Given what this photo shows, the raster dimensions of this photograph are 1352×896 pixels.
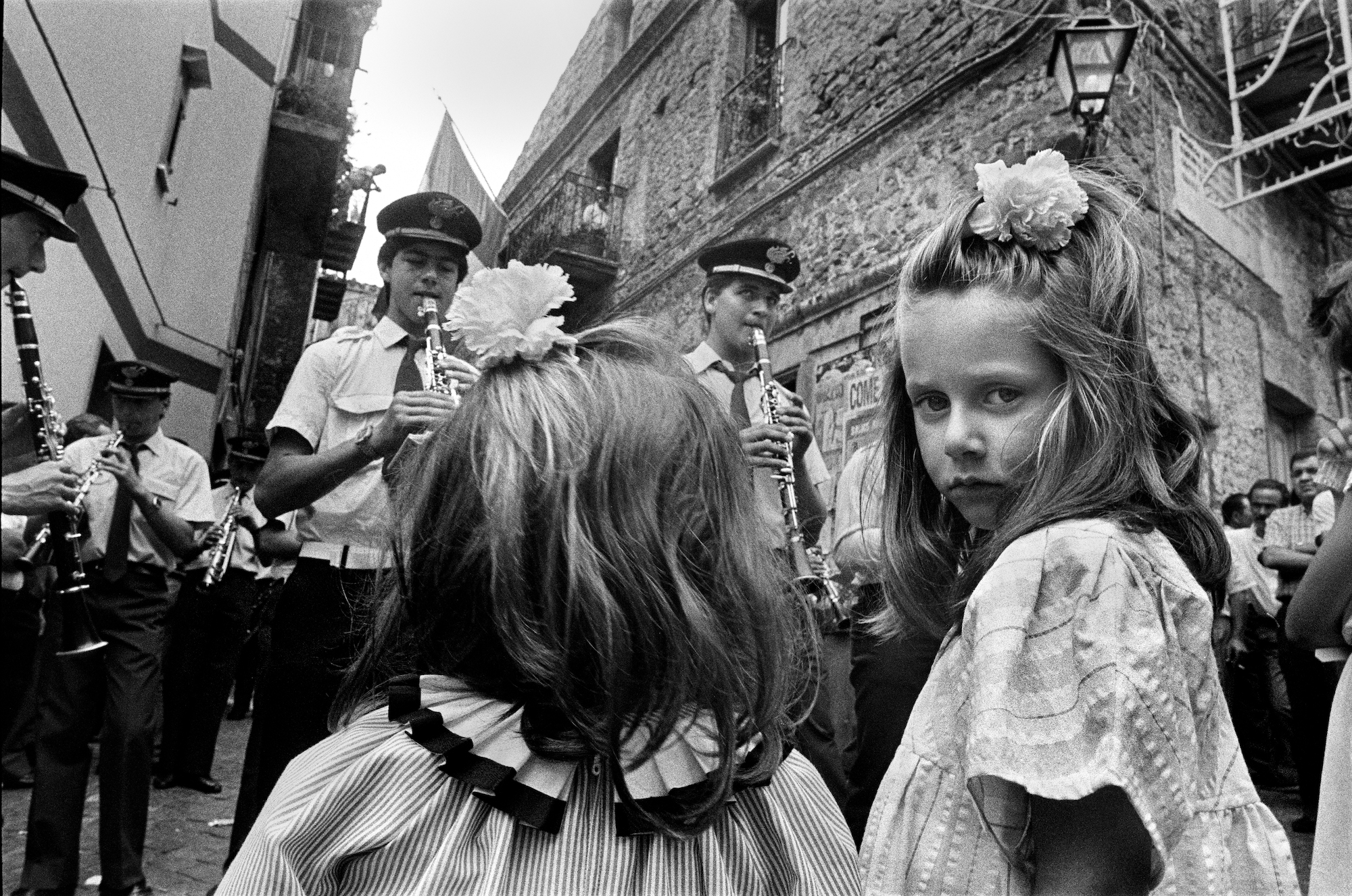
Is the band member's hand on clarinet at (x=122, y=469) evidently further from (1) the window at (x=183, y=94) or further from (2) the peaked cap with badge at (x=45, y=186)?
(2) the peaked cap with badge at (x=45, y=186)

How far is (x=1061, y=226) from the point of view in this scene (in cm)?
121

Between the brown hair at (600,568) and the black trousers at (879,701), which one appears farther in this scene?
the black trousers at (879,701)

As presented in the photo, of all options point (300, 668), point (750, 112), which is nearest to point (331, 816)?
point (300, 668)

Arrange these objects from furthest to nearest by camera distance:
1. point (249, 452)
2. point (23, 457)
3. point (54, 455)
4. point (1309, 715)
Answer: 1. point (249, 452)
2. point (1309, 715)
3. point (54, 455)
4. point (23, 457)

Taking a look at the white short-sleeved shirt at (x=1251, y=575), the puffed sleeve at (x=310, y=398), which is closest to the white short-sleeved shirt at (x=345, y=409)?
the puffed sleeve at (x=310, y=398)

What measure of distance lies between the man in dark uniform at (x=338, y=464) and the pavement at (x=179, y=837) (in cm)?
81

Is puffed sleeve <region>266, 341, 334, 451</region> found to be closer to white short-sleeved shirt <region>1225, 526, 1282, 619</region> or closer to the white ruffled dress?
the white ruffled dress

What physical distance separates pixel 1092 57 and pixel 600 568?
15.9 feet

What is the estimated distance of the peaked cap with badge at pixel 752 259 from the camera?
3512 mm

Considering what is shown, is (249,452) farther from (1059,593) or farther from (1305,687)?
(1059,593)

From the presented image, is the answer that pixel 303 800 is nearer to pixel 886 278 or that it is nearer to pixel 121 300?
pixel 121 300

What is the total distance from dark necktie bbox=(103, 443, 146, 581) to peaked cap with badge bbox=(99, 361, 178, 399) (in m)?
0.35

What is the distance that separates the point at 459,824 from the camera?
882mm

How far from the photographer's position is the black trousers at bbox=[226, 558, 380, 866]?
2.36m
